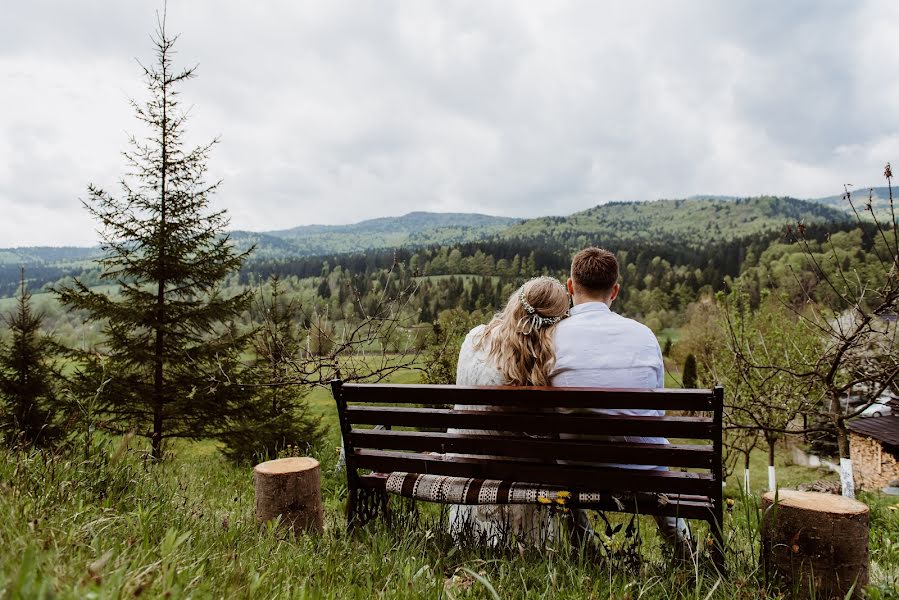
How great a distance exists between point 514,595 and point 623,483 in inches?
38.3

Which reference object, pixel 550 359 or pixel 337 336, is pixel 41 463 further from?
pixel 337 336

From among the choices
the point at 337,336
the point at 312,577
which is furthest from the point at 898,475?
the point at 312,577

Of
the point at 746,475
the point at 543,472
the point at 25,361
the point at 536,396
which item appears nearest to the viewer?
the point at 536,396

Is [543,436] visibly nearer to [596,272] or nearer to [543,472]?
[543,472]

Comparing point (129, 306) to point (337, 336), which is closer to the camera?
point (337, 336)

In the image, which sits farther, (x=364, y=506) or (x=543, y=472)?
(x=364, y=506)

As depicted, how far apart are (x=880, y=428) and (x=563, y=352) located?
30.0m

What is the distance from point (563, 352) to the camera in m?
3.59

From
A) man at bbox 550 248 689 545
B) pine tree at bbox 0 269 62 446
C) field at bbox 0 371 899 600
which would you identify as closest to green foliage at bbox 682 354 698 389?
pine tree at bbox 0 269 62 446

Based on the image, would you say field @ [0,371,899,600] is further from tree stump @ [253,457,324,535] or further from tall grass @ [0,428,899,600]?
tree stump @ [253,457,324,535]

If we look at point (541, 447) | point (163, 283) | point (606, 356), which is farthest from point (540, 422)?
point (163, 283)

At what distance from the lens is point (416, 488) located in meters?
3.57

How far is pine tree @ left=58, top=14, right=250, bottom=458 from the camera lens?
39.9ft

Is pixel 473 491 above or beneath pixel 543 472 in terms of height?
beneath
